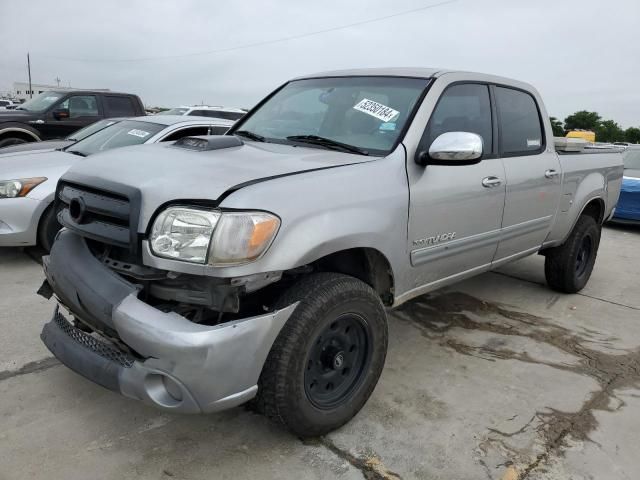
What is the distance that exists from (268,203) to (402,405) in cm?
147

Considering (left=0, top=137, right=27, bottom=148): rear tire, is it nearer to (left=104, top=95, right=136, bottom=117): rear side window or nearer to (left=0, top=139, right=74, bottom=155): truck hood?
(left=104, top=95, right=136, bottom=117): rear side window

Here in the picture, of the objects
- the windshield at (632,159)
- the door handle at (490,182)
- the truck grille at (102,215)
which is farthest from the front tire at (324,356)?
the windshield at (632,159)

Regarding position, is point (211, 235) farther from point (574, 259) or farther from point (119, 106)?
point (119, 106)

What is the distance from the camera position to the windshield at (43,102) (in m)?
9.90

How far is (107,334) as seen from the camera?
7.86 feet

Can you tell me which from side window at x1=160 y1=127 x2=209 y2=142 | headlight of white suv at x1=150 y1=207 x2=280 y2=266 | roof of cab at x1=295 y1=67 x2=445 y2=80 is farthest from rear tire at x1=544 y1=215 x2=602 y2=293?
side window at x1=160 y1=127 x2=209 y2=142

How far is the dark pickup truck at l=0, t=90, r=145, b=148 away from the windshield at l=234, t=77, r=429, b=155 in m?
7.30

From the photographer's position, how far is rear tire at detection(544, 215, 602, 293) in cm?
489

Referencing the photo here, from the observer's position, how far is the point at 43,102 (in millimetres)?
10078

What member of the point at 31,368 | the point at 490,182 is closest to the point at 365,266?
the point at 490,182

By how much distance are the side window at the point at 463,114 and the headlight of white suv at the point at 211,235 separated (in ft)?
4.26

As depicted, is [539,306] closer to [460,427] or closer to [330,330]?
[460,427]

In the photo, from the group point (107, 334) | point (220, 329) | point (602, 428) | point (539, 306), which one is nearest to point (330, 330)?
point (220, 329)

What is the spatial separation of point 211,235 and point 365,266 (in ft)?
3.33
